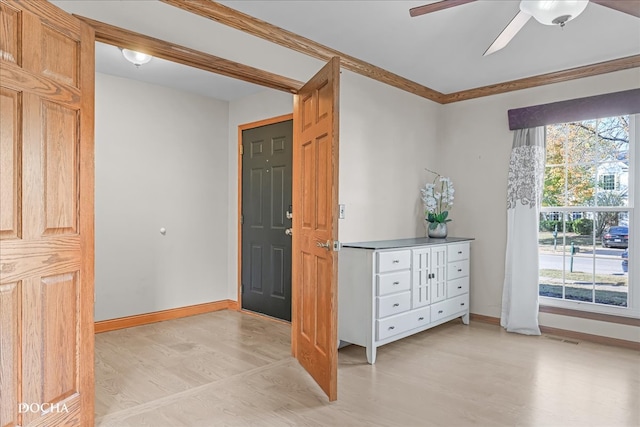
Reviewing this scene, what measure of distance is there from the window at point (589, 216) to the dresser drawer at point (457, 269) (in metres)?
0.74

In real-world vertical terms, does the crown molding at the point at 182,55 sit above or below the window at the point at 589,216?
above

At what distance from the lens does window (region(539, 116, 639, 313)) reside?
3686 mm

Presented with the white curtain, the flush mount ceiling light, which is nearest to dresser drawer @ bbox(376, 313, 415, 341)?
the white curtain

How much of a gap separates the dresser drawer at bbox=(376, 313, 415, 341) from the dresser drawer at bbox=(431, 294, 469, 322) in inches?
15.5

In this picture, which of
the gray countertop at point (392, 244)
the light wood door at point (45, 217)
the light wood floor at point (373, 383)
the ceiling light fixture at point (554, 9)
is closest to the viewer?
the light wood door at point (45, 217)

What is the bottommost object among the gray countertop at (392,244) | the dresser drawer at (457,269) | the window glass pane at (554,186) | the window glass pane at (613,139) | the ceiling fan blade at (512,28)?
the dresser drawer at (457,269)

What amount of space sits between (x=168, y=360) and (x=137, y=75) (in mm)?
2691

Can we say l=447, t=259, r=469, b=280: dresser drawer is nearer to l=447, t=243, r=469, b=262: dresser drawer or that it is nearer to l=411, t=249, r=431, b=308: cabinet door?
l=447, t=243, r=469, b=262: dresser drawer

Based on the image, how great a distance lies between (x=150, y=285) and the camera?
14.0 feet

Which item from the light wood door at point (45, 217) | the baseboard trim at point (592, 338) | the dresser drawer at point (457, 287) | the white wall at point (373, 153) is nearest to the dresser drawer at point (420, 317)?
the dresser drawer at point (457, 287)

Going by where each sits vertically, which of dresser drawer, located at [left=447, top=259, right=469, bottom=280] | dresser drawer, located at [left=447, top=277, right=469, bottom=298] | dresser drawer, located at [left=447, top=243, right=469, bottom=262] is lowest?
dresser drawer, located at [left=447, top=277, right=469, bottom=298]

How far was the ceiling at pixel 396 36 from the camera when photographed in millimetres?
2512

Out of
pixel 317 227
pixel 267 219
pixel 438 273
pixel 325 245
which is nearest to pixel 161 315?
pixel 267 219

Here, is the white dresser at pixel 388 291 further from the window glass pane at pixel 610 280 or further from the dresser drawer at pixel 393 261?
the window glass pane at pixel 610 280
